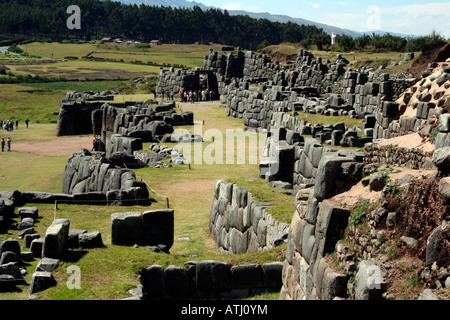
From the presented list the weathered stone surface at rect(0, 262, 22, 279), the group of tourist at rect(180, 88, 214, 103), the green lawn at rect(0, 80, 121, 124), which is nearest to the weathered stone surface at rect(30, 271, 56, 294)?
the weathered stone surface at rect(0, 262, 22, 279)

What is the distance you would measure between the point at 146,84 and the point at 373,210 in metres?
94.1

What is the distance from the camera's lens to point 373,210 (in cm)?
1018

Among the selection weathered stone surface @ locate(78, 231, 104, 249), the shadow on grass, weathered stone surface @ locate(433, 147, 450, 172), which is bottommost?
the shadow on grass

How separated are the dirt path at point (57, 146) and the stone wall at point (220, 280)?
38083mm

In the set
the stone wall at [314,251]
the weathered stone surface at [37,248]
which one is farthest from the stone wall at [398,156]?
the weathered stone surface at [37,248]

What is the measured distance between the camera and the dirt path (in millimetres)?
52531

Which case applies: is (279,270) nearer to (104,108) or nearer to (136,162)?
(136,162)

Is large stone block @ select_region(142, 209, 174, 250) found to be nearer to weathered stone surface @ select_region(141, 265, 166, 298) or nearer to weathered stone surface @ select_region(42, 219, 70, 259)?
weathered stone surface @ select_region(42, 219, 70, 259)

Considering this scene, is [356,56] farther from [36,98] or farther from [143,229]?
[143,229]

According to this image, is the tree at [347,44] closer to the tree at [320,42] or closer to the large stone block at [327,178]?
the tree at [320,42]

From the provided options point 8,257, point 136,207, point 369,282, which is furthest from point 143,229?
point 369,282

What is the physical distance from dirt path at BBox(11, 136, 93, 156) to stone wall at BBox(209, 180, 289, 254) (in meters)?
29.9

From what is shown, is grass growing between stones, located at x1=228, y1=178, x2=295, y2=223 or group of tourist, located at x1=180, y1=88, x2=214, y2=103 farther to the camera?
group of tourist, located at x1=180, y1=88, x2=214, y2=103

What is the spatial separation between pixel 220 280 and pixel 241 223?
21.3ft
